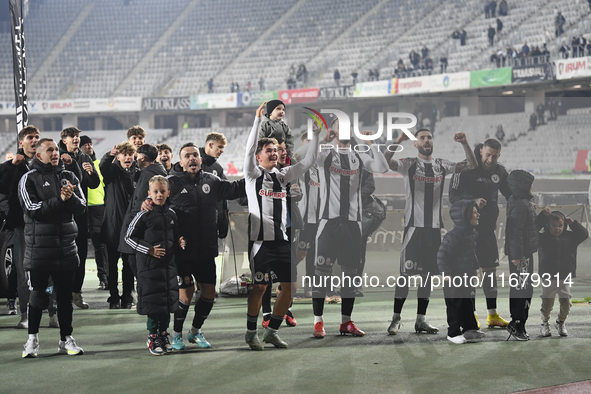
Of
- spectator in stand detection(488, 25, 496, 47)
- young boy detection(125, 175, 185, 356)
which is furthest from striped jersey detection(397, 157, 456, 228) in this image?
spectator in stand detection(488, 25, 496, 47)

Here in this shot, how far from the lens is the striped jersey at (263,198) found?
551cm

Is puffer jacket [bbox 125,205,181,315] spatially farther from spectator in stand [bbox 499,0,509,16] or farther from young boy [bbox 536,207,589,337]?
spectator in stand [bbox 499,0,509,16]

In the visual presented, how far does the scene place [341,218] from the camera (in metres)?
6.35

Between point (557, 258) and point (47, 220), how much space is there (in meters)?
4.36

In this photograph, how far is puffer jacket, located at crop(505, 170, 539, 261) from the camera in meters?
6.13

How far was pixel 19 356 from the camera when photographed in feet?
17.4

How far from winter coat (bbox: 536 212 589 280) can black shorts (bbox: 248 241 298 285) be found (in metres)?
2.35

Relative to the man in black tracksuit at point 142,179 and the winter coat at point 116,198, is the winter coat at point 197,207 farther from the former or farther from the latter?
the winter coat at point 116,198

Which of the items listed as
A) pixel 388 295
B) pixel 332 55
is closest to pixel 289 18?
pixel 332 55

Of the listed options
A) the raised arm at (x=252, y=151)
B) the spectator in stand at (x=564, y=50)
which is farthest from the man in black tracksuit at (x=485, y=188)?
the spectator in stand at (x=564, y=50)

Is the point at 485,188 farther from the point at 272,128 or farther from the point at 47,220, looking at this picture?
the point at 47,220

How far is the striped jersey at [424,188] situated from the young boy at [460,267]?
18 centimetres

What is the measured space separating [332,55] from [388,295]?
2956cm

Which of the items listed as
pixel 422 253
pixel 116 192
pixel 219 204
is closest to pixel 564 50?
pixel 422 253
